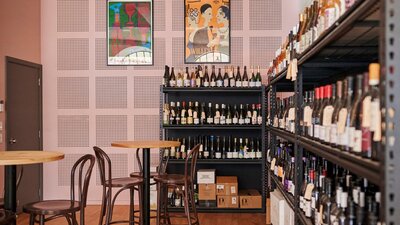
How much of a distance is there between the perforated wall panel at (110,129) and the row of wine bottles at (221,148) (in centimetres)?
99

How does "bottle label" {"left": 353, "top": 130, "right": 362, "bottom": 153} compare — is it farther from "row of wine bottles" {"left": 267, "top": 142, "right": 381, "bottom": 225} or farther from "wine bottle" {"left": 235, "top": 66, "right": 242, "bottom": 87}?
"wine bottle" {"left": 235, "top": 66, "right": 242, "bottom": 87}

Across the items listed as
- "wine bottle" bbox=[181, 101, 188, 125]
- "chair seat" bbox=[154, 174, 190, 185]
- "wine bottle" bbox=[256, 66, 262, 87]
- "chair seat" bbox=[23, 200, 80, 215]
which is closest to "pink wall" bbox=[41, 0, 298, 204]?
"wine bottle" bbox=[256, 66, 262, 87]

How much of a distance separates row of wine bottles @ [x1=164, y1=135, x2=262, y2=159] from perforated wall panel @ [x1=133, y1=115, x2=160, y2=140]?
21.7 inches

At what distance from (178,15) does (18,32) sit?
232 centimetres

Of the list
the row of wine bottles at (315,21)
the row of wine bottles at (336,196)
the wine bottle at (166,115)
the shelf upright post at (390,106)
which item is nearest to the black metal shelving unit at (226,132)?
the wine bottle at (166,115)

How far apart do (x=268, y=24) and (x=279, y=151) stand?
9.51 ft

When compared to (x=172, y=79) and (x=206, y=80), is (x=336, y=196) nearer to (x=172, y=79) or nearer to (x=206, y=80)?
(x=206, y=80)

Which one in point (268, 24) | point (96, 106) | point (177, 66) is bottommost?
point (96, 106)

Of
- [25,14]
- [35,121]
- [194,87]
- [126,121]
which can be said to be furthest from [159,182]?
[25,14]

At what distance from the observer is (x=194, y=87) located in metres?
6.07

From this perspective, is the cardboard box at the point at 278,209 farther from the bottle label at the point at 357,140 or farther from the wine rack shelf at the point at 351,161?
the bottle label at the point at 357,140

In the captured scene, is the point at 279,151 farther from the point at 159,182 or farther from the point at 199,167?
the point at 199,167

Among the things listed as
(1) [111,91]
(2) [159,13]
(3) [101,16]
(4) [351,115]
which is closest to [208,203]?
(1) [111,91]

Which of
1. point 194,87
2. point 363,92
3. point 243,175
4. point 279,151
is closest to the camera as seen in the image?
point 363,92
